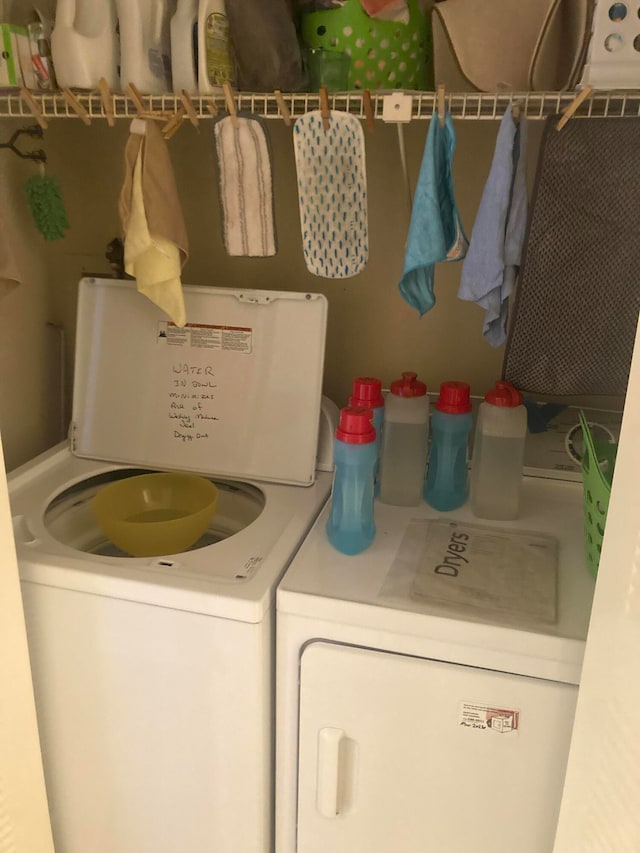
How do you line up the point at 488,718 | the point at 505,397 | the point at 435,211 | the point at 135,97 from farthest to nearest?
the point at 505,397, the point at 135,97, the point at 435,211, the point at 488,718

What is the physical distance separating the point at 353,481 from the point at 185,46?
2.94 ft

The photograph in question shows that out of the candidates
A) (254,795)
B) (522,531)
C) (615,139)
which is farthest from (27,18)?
(254,795)

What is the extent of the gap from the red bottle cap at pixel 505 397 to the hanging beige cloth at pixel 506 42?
1.84 feet

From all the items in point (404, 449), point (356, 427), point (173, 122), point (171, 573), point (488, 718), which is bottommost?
point (488, 718)

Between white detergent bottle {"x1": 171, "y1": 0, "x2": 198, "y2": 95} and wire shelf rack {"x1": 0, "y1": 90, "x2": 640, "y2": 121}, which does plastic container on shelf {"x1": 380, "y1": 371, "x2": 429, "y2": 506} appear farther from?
white detergent bottle {"x1": 171, "y1": 0, "x2": 198, "y2": 95}

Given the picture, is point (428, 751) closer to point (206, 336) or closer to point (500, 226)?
point (500, 226)

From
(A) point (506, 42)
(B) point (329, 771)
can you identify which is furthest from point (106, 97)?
(B) point (329, 771)

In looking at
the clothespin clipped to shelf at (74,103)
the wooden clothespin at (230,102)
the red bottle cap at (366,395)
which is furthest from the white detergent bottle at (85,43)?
the red bottle cap at (366,395)

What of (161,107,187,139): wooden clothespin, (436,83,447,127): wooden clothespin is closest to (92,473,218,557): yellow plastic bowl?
(161,107,187,139): wooden clothespin

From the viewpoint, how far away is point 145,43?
1.38 m

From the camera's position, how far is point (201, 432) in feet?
5.53

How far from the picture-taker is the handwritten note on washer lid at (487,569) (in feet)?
3.84

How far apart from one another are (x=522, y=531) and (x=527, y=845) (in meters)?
0.54

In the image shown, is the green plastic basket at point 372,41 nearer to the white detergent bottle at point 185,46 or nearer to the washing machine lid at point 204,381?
the white detergent bottle at point 185,46
